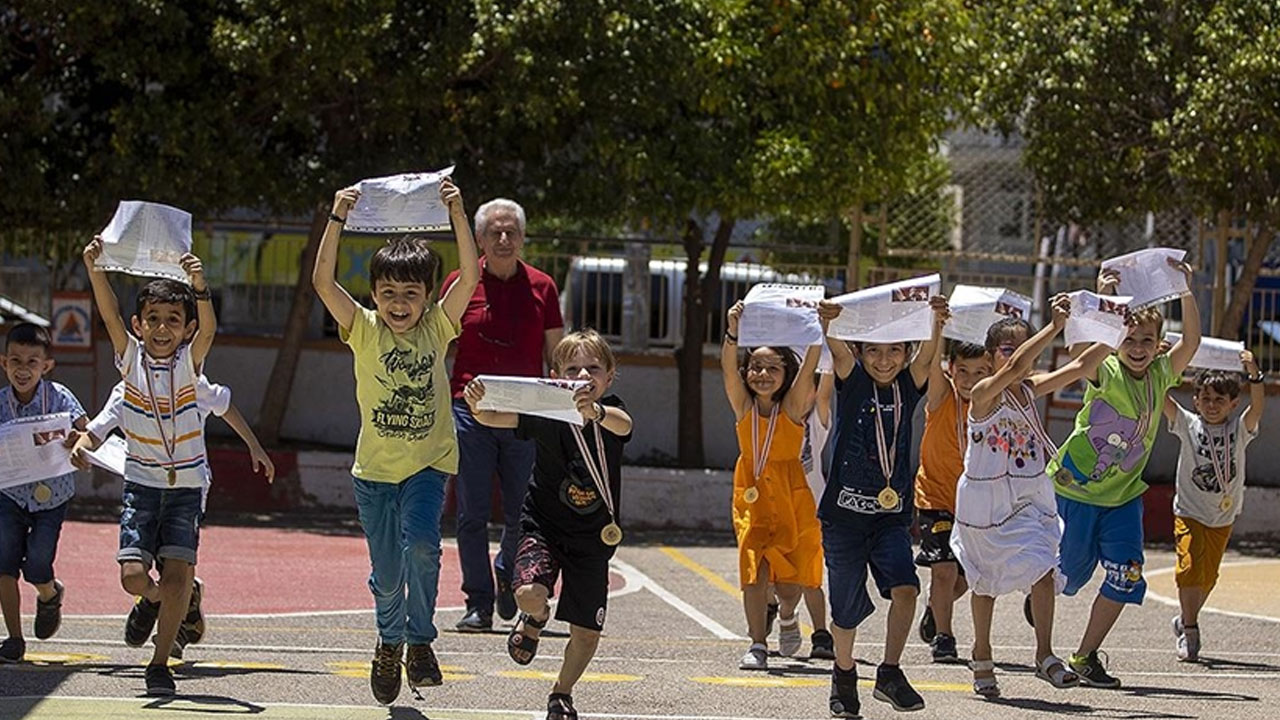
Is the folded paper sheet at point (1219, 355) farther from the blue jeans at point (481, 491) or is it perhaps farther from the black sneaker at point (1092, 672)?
the blue jeans at point (481, 491)

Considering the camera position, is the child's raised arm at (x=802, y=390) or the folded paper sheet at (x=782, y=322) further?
the child's raised arm at (x=802, y=390)

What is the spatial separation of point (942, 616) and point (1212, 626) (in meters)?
2.91

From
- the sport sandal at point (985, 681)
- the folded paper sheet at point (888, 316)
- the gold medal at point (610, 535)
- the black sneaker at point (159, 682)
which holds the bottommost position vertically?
the sport sandal at point (985, 681)

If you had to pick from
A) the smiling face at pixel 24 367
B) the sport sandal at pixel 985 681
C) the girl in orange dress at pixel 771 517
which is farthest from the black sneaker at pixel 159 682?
the sport sandal at pixel 985 681

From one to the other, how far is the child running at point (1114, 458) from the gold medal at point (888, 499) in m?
1.63

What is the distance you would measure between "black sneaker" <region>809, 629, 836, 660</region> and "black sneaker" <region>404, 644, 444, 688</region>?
110 inches

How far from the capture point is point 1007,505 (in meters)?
8.85

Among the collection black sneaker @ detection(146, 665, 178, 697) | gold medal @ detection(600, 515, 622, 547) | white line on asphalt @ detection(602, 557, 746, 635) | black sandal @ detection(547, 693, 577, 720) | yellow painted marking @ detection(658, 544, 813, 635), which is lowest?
yellow painted marking @ detection(658, 544, 813, 635)

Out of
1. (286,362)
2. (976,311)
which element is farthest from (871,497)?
(286,362)

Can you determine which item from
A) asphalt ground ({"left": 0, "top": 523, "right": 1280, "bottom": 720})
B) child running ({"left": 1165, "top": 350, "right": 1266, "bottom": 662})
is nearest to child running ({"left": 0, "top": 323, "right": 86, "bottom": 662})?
asphalt ground ({"left": 0, "top": 523, "right": 1280, "bottom": 720})

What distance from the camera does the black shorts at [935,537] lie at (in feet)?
32.1

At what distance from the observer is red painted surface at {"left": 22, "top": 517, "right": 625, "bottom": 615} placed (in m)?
11.6

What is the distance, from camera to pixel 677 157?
1711 cm

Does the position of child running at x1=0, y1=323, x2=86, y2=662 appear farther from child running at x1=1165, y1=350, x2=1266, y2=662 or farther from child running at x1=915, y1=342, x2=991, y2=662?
child running at x1=1165, y1=350, x2=1266, y2=662
